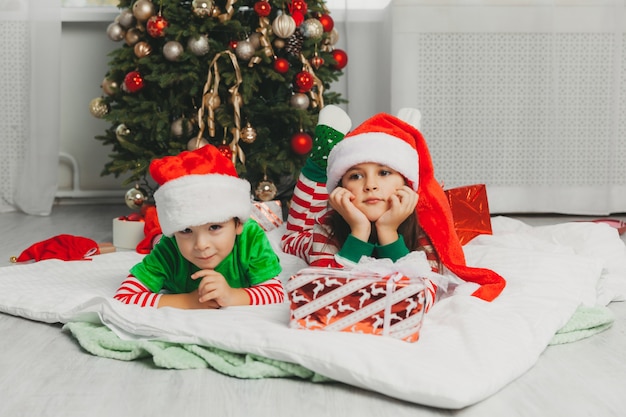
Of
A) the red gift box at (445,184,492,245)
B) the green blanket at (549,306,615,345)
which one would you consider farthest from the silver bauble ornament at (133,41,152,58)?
the green blanket at (549,306,615,345)

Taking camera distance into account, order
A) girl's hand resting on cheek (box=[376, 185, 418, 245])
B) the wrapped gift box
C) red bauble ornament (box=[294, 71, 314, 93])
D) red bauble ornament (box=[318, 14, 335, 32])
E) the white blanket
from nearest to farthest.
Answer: the white blanket, the wrapped gift box, girl's hand resting on cheek (box=[376, 185, 418, 245]), red bauble ornament (box=[294, 71, 314, 93]), red bauble ornament (box=[318, 14, 335, 32])

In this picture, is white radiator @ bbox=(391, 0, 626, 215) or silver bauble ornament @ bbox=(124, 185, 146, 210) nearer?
silver bauble ornament @ bbox=(124, 185, 146, 210)

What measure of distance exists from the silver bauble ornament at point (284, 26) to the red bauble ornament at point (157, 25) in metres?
0.38

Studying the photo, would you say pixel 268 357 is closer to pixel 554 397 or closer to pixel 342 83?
pixel 554 397

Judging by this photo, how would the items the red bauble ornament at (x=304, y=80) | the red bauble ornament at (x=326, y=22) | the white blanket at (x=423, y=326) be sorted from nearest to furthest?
the white blanket at (x=423, y=326) → the red bauble ornament at (x=304, y=80) → the red bauble ornament at (x=326, y=22)

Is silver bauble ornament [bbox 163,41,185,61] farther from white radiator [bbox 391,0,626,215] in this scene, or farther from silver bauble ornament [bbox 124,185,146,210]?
white radiator [bbox 391,0,626,215]

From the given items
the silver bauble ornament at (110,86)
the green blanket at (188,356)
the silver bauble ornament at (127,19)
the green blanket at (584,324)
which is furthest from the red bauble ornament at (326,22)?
the green blanket at (188,356)

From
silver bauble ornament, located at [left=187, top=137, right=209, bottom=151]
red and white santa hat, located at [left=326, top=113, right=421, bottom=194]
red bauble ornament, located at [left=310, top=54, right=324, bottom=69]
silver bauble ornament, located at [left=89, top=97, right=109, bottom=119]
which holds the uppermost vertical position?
red bauble ornament, located at [left=310, top=54, right=324, bottom=69]

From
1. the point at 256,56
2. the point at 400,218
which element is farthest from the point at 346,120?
the point at 400,218

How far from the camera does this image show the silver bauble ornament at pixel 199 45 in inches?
106

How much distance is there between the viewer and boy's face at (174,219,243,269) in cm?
155

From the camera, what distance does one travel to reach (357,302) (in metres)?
1.36

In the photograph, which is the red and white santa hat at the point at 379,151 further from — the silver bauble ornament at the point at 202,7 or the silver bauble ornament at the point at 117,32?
the silver bauble ornament at the point at 117,32

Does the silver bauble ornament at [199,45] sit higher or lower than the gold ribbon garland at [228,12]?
lower
